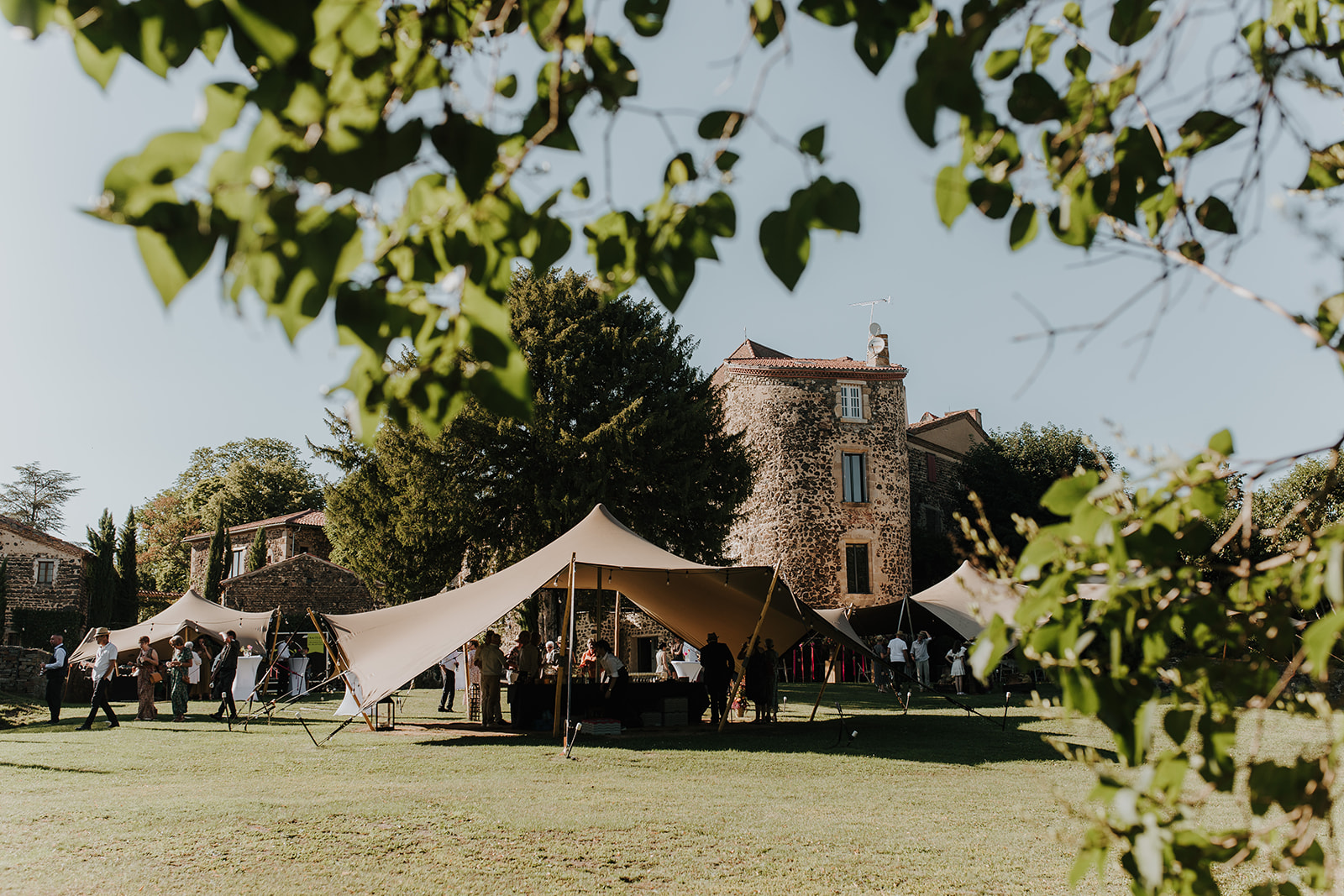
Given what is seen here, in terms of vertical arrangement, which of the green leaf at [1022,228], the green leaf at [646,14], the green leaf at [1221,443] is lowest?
the green leaf at [1221,443]

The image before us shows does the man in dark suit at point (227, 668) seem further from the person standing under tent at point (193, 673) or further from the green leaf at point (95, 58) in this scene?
the green leaf at point (95, 58)

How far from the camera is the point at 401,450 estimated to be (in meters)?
19.0

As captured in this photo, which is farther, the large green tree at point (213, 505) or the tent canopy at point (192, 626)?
the large green tree at point (213, 505)

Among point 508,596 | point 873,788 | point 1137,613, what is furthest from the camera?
point 508,596

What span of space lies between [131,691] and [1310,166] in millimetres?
22860

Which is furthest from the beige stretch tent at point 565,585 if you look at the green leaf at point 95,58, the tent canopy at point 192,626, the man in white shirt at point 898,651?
the green leaf at point 95,58

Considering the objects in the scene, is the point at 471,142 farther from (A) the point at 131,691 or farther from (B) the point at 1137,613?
(A) the point at 131,691

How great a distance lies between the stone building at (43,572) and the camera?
30.9 metres

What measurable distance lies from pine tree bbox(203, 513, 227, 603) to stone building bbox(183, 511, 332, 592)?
1111 mm

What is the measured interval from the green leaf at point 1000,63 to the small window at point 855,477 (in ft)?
91.0

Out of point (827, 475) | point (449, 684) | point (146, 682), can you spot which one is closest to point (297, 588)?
point (449, 684)

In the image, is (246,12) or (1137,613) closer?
(246,12)

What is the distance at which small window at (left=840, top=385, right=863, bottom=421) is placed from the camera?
96.4ft

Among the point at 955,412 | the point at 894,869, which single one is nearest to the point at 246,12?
the point at 894,869
